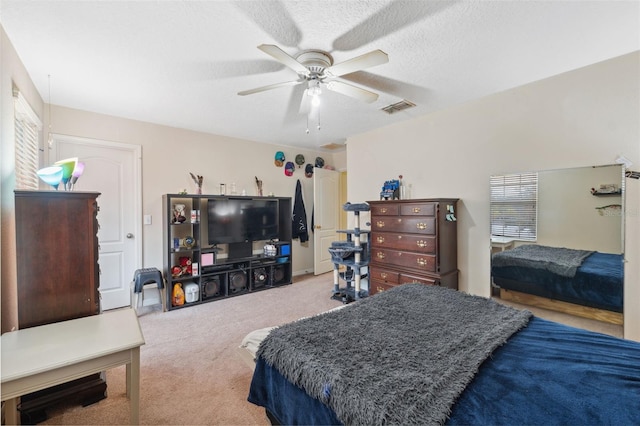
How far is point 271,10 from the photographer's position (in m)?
1.65

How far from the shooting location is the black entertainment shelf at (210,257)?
3641 mm

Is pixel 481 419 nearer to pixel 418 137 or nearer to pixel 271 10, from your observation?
pixel 271 10

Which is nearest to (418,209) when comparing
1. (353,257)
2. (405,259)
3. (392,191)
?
(405,259)

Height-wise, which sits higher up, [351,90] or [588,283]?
[351,90]

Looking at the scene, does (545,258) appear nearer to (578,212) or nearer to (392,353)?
(578,212)

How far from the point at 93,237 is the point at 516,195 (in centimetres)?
367

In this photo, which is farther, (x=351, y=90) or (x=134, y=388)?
(x=351, y=90)

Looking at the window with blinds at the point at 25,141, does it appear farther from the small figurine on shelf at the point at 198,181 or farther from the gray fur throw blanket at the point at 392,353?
the gray fur throw blanket at the point at 392,353

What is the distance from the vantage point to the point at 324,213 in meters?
5.29

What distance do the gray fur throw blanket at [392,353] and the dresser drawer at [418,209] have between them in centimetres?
128

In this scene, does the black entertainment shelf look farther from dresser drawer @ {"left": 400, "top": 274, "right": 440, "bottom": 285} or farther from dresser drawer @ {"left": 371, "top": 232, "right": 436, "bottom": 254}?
dresser drawer @ {"left": 400, "top": 274, "right": 440, "bottom": 285}

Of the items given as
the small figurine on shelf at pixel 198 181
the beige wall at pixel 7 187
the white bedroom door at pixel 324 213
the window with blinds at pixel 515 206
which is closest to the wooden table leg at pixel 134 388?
the beige wall at pixel 7 187

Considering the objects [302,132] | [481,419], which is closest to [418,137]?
[302,132]

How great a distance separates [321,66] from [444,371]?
2.09 m
